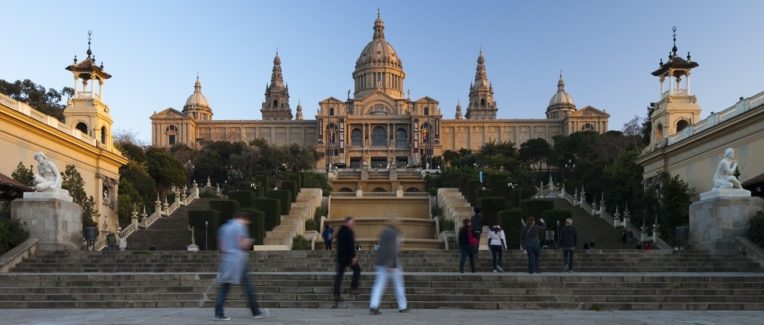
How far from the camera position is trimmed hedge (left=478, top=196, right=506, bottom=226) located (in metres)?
41.0

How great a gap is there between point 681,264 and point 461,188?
31.2m

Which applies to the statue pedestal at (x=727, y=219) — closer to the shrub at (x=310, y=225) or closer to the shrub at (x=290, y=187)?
the shrub at (x=310, y=225)

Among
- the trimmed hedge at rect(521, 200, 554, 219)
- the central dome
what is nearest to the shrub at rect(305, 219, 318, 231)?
the trimmed hedge at rect(521, 200, 554, 219)

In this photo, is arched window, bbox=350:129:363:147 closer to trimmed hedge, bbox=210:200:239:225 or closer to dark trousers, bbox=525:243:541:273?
trimmed hedge, bbox=210:200:239:225

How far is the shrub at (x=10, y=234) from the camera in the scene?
2550 centimetres

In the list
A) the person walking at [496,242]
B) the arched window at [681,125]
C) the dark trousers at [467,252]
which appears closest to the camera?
the dark trousers at [467,252]

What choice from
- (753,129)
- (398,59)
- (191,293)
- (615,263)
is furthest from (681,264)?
(398,59)

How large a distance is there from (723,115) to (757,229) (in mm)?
23456

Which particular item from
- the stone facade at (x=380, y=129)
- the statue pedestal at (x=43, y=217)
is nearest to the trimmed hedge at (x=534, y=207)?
the statue pedestal at (x=43, y=217)

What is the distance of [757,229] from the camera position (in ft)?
84.5

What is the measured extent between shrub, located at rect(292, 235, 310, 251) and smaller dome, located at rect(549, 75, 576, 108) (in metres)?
144

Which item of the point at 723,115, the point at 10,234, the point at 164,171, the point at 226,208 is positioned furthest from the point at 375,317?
the point at 164,171

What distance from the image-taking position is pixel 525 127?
17062 cm

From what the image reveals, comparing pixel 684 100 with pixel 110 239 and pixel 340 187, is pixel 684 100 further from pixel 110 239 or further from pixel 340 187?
pixel 340 187
